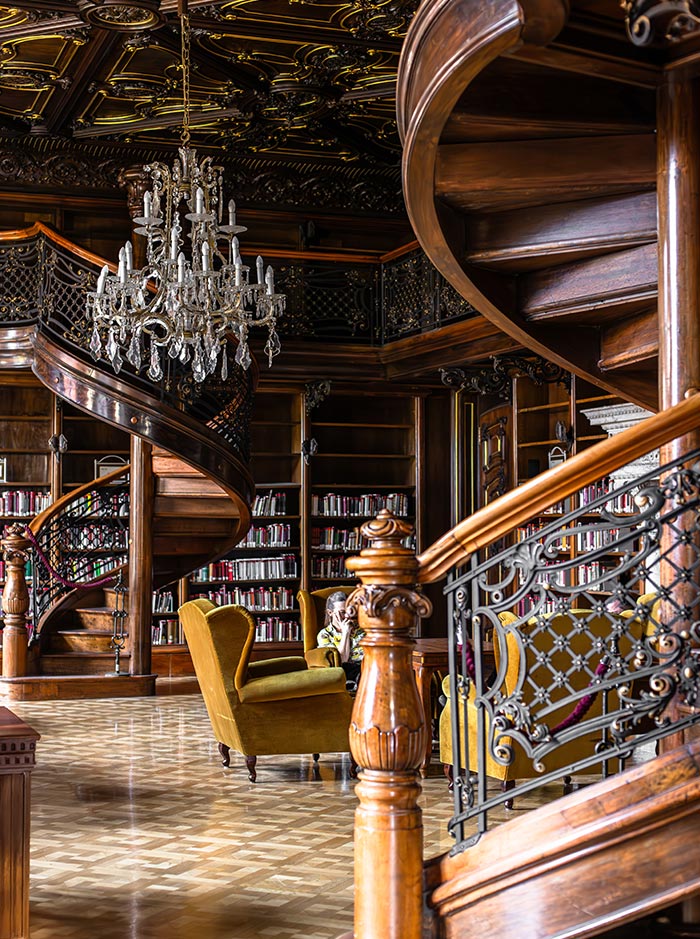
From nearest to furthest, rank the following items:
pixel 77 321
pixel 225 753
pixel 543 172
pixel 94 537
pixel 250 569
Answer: pixel 543 172 < pixel 225 753 < pixel 77 321 < pixel 94 537 < pixel 250 569

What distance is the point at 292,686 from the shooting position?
23.5ft

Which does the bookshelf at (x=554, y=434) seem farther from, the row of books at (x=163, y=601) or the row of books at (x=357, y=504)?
the row of books at (x=163, y=601)

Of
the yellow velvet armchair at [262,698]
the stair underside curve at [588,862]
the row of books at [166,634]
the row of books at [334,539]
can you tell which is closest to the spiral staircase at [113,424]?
the row of books at [166,634]

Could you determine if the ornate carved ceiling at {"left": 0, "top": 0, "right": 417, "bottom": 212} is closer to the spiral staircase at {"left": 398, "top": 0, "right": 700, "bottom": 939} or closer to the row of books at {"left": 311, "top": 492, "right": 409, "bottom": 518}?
the row of books at {"left": 311, "top": 492, "right": 409, "bottom": 518}

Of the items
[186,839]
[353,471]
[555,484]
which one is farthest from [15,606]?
[555,484]

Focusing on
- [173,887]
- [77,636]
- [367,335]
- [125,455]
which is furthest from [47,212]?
[173,887]

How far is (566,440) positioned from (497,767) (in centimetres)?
474

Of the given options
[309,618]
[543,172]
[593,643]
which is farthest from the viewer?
[309,618]

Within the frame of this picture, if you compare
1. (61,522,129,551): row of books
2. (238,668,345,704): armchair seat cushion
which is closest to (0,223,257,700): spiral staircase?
(61,522,129,551): row of books

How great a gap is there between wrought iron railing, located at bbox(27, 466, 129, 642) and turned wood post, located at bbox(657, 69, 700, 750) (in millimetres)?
7942

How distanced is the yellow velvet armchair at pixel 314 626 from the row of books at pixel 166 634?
2241mm

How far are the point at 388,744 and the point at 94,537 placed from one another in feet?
29.4

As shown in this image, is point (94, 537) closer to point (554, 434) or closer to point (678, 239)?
point (554, 434)

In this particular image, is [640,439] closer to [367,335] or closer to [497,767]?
[497,767]
